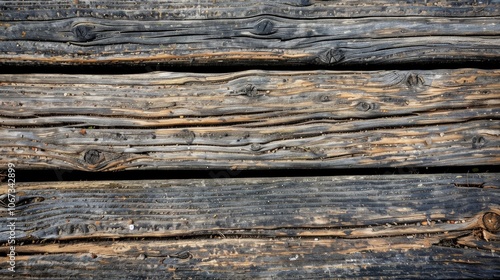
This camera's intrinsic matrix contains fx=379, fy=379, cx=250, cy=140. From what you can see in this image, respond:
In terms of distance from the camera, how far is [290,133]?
1.59 metres

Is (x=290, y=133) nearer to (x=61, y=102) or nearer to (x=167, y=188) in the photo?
(x=167, y=188)

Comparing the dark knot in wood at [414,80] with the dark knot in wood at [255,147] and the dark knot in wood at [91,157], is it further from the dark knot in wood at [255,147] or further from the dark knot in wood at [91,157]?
the dark knot in wood at [91,157]

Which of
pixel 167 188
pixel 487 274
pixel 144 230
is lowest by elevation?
pixel 487 274

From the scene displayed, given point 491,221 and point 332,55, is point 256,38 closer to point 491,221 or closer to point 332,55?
point 332,55

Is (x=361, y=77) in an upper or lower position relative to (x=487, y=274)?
upper

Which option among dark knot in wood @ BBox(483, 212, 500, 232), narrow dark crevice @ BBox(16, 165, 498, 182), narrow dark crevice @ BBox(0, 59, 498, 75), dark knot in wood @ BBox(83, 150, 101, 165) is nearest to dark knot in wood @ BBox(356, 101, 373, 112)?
narrow dark crevice @ BBox(0, 59, 498, 75)

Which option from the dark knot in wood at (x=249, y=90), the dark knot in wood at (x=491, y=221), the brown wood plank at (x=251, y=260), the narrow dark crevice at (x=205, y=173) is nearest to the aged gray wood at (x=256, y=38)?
the dark knot in wood at (x=249, y=90)

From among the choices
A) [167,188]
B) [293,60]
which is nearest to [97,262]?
Answer: [167,188]

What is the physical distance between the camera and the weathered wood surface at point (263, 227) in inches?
60.1

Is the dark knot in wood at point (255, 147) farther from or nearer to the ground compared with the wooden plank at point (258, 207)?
farther from the ground

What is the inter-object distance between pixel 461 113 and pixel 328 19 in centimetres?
68

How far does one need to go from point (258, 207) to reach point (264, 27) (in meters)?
0.75

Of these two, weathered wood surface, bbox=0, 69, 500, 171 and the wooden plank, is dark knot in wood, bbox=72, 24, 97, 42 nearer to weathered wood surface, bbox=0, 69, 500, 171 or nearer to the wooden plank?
weathered wood surface, bbox=0, 69, 500, 171

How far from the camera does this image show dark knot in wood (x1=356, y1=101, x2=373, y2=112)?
158cm
